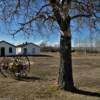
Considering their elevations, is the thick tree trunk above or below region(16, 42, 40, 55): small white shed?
below

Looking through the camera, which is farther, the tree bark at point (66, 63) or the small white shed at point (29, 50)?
the small white shed at point (29, 50)

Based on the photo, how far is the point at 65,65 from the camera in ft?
48.2

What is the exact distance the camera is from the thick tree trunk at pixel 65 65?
14.6 meters

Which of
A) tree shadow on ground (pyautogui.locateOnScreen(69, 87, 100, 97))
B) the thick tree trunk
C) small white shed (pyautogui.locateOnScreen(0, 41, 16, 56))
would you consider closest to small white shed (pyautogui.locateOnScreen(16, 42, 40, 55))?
small white shed (pyautogui.locateOnScreen(0, 41, 16, 56))

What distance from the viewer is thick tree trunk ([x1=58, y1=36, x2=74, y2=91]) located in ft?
48.0

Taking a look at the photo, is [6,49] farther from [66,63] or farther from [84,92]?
[84,92]

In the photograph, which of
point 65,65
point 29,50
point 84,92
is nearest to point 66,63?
point 65,65

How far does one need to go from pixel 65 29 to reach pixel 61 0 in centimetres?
133

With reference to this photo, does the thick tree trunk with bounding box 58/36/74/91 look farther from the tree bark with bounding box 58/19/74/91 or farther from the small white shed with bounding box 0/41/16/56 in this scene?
the small white shed with bounding box 0/41/16/56

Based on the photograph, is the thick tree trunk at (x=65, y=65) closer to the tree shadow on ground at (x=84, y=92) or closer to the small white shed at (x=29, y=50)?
the tree shadow on ground at (x=84, y=92)

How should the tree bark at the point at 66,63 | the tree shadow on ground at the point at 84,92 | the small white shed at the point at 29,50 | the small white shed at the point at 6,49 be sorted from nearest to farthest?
the tree shadow on ground at the point at 84,92 → the tree bark at the point at 66,63 → the small white shed at the point at 6,49 → the small white shed at the point at 29,50

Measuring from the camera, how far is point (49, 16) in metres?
14.9

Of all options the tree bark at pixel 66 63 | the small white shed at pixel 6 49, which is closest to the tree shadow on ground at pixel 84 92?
the tree bark at pixel 66 63

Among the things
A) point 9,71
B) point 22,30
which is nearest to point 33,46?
point 9,71
